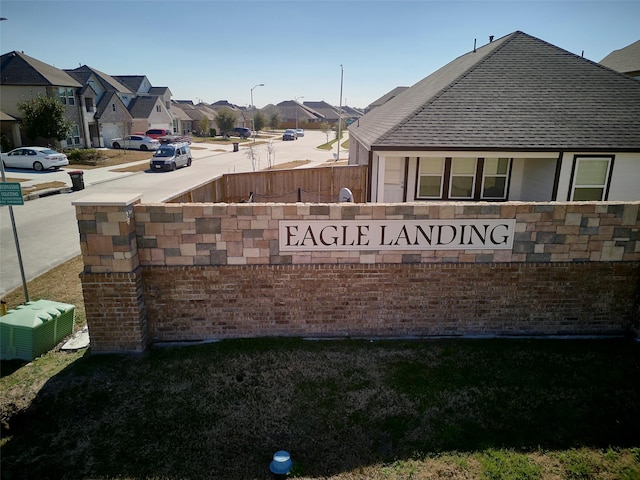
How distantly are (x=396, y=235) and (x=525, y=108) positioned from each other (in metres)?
8.78

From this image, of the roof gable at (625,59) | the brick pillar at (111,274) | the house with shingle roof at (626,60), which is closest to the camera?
the brick pillar at (111,274)

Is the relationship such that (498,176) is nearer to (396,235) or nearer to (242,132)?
(396,235)

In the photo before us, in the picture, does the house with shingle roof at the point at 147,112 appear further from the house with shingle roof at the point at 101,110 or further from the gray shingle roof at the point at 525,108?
the gray shingle roof at the point at 525,108

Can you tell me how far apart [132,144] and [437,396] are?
142ft

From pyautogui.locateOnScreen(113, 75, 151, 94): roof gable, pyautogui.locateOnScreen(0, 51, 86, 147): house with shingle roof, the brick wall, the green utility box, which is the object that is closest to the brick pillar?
the brick wall

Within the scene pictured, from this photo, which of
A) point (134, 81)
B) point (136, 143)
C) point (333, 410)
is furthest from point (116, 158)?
point (333, 410)

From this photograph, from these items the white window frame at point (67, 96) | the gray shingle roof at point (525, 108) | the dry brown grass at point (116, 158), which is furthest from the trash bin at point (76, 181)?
the white window frame at point (67, 96)

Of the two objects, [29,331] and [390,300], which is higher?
[390,300]

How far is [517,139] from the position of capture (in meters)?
11.8

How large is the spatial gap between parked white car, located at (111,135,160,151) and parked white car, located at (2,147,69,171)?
15130mm

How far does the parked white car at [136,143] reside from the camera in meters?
42.0

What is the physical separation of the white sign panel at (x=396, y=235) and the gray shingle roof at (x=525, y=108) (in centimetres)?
518

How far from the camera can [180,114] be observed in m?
67.9

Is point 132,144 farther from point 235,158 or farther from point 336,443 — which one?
point 336,443
